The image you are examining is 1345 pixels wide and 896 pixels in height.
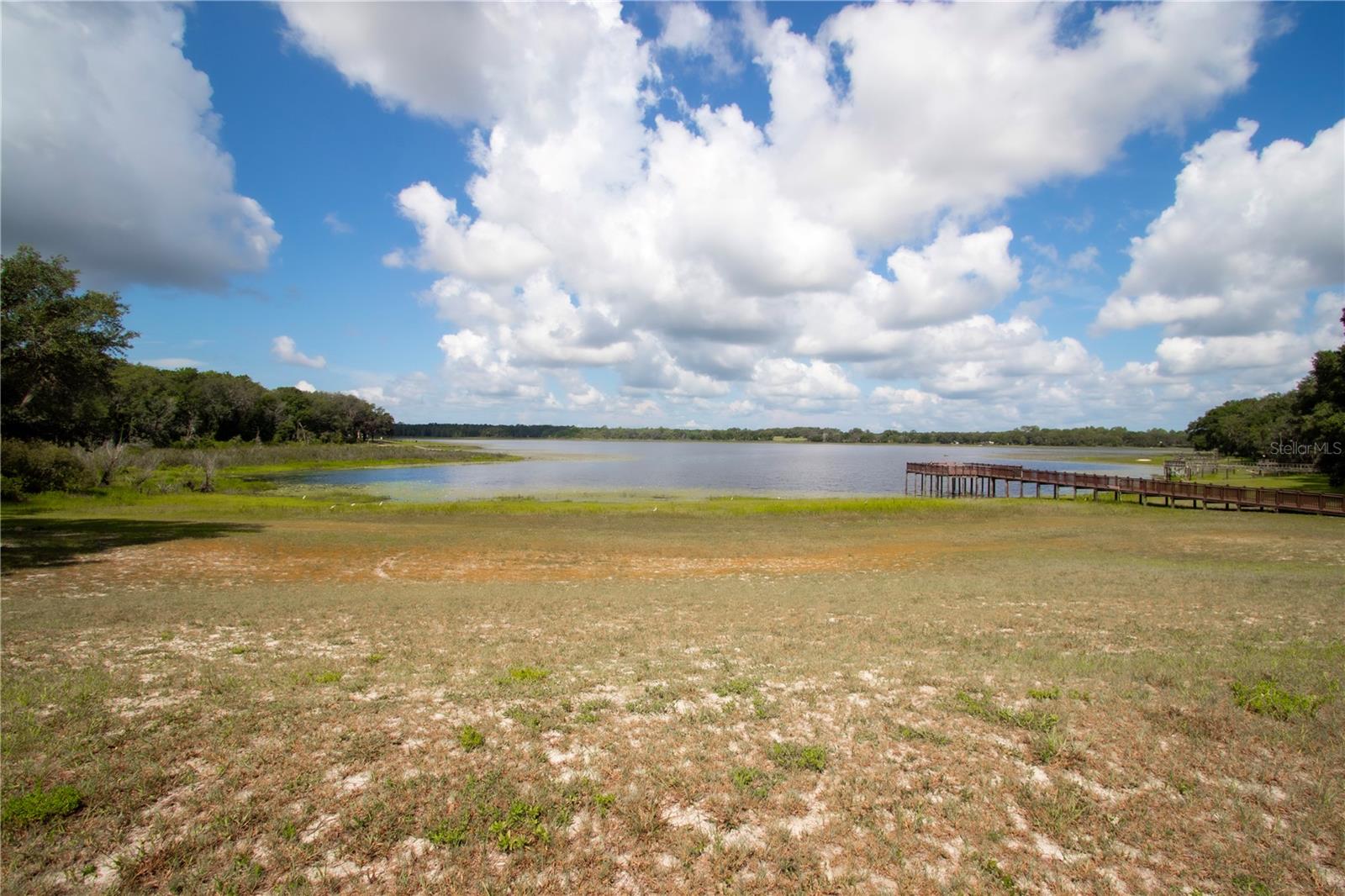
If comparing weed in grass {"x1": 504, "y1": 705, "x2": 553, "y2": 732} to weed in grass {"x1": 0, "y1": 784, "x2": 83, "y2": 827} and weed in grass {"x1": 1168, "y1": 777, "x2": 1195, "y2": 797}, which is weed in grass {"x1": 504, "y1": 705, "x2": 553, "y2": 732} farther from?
weed in grass {"x1": 1168, "y1": 777, "x2": 1195, "y2": 797}

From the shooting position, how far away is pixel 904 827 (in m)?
5.12

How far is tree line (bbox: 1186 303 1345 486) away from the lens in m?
55.3

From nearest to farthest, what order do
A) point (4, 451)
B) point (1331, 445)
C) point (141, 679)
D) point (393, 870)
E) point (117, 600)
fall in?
point (393, 870), point (141, 679), point (117, 600), point (4, 451), point (1331, 445)

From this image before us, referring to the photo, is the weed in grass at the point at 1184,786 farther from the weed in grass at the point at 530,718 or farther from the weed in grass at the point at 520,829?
the weed in grass at the point at 530,718

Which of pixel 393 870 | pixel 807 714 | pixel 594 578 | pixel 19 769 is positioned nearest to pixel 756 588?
pixel 594 578

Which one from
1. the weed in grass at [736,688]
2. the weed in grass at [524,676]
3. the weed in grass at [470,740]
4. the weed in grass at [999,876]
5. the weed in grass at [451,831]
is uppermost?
the weed in grass at [999,876]

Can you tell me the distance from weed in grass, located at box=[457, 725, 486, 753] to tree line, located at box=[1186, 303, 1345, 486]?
74.4 metres

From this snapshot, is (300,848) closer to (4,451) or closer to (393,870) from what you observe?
(393,870)

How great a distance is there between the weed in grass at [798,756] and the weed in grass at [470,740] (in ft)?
10.7

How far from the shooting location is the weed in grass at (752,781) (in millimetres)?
5633

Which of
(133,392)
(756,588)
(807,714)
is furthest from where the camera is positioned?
(133,392)

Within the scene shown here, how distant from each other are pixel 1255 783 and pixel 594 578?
55.6ft

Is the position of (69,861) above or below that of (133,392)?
below

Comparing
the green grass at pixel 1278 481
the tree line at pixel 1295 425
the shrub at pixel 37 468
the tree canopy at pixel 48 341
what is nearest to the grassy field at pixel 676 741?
the tree canopy at pixel 48 341
